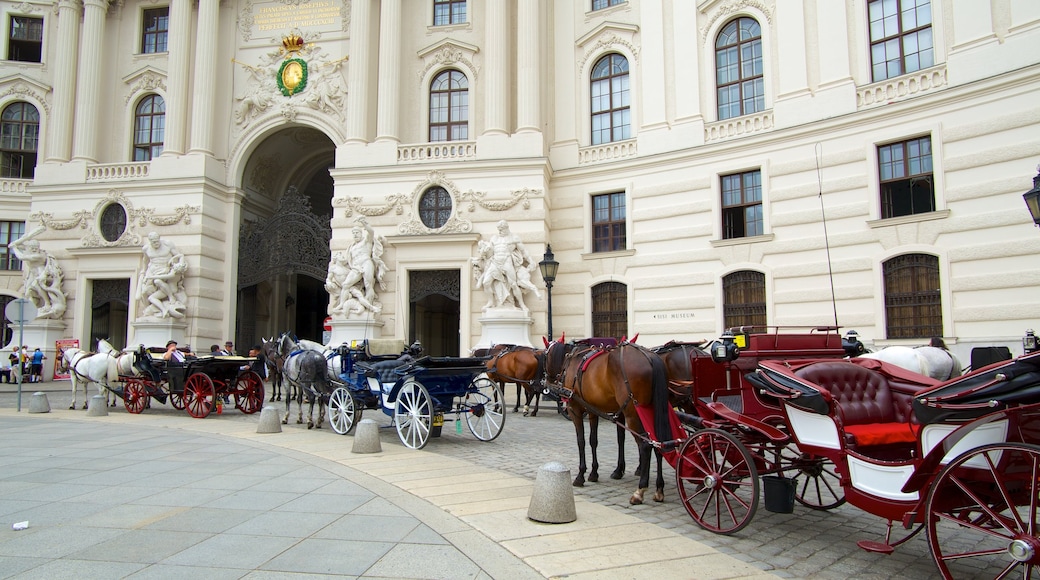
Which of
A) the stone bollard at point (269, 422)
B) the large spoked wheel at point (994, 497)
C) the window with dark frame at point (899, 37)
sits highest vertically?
the window with dark frame at point (899, 37)

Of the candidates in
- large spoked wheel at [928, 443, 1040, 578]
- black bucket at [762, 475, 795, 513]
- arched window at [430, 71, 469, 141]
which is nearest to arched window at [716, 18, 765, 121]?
arched window at [430, 71, 469, 141]

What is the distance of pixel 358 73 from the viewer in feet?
82.7

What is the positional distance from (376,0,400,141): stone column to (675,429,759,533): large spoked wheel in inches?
820

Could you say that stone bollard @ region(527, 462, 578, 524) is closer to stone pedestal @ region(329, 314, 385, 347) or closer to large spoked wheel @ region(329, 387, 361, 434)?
large spoked wheel @ region(329, 387, 361, 434)

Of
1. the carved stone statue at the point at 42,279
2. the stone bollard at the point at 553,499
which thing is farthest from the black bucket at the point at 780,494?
the carved stone statue at the point at 42,279

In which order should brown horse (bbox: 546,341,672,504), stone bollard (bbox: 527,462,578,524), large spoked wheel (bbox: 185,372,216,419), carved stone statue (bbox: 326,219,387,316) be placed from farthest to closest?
carved stone statue (bbox: 326,219,387,316), large spoked wheel (bbox: 185,372,216,419), brown horse (bbox: 546,341,672,504), stone bollard (bbox: 527,462,578,524)

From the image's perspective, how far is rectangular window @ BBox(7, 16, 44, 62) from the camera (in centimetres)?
3034

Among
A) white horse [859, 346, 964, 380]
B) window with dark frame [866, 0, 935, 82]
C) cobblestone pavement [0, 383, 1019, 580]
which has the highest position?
window with dark frame [866, 0, 935, 82]

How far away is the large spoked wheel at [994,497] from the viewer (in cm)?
381

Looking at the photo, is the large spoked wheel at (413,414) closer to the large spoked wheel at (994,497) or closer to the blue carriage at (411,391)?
the blue carriage at (411,391)

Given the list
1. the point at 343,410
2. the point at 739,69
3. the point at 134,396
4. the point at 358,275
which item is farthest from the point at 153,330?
the point at 739,69

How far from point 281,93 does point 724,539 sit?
26847mm

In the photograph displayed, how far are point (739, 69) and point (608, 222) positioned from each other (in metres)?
6.66

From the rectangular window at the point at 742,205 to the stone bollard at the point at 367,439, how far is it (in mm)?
14395
